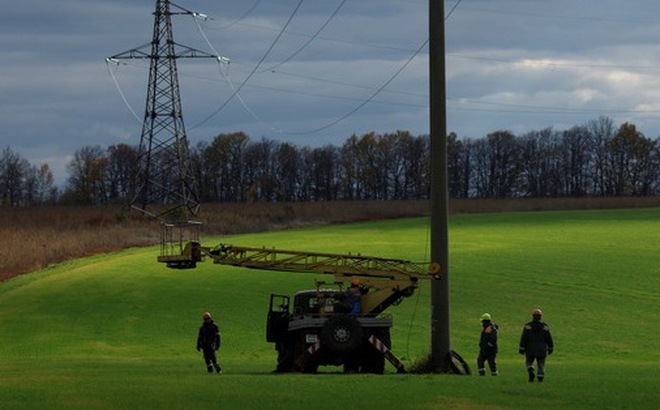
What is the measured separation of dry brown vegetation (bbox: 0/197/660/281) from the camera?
75.4 metres

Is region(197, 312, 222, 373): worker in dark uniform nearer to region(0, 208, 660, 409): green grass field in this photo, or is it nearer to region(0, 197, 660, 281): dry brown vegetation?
region(0, 208, 660, 409): green grass field

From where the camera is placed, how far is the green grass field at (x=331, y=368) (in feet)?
70.0

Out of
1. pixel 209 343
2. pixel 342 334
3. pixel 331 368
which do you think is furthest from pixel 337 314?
pixel 331 368

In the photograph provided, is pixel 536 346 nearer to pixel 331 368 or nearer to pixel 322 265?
pixel 322 265

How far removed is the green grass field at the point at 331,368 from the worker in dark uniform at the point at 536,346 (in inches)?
25.0

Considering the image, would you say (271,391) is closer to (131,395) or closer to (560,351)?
(131,395)

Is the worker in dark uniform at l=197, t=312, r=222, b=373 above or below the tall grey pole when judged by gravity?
below

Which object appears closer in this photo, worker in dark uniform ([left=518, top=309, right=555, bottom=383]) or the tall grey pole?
worker in dark uniform ([left=518, top=309, right=555, bottom=383])

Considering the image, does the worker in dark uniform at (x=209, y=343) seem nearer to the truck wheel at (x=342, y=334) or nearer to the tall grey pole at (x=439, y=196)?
the truck wheel at (x=342, y=334)

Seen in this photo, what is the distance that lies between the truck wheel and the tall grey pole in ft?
11.4

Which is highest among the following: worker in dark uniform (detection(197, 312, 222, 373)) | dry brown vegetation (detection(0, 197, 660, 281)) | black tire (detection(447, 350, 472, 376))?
dry brown vegetation (detection(0, 197, 660, 281))

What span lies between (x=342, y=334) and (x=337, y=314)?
2.20 feet

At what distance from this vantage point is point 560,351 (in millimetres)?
39188

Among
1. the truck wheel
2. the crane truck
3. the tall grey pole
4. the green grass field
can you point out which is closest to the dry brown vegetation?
the green grass field
